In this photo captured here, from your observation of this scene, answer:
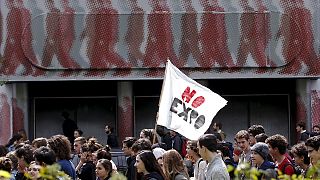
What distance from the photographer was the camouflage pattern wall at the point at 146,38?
116ft

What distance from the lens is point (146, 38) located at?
3556cm

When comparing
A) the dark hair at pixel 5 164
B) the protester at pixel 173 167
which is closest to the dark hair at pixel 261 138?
the protester at pixel 173 167

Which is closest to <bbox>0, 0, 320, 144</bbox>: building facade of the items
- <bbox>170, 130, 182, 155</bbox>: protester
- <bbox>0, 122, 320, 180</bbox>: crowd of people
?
<bbox>170, 130, 182, 155</bbox>: protester

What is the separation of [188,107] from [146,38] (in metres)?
18.1

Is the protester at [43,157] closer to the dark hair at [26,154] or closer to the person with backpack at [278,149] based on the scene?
the dark hair at [26,154]

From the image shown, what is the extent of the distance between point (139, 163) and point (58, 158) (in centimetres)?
191

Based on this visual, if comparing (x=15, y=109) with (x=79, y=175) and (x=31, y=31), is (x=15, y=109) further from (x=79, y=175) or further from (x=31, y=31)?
(x=79, y=175)

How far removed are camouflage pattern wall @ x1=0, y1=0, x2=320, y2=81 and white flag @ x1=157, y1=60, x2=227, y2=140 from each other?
1676 centimetres

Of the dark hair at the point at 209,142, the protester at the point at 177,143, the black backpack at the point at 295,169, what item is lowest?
the black backpack at the point at 295,169

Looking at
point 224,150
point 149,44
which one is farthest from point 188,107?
point 149,44

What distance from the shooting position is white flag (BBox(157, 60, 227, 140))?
17125 millimetres

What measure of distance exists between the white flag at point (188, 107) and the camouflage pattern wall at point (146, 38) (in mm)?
16762

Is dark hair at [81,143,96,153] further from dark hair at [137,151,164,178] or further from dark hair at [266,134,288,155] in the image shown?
dark hair at [266,134,288,155]

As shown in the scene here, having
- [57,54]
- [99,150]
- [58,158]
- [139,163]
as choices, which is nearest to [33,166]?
[139,163]
